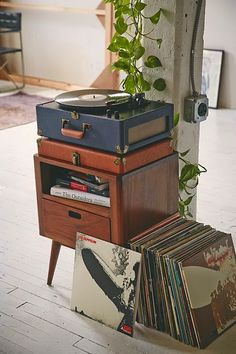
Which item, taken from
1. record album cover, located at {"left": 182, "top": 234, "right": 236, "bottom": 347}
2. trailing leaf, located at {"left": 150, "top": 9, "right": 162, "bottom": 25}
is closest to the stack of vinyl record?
record album cover, located at {"left": 182, "top": 234, "right": 236, "bottom": 347}

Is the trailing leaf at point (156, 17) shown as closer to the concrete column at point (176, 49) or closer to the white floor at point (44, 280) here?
the concrete column at point (176, 49)

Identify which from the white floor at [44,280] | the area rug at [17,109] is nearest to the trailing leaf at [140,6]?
the white floor at [44,280]

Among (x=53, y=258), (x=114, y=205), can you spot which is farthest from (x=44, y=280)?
(x=114, y=205)

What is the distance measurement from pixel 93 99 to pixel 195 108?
0.53 metres

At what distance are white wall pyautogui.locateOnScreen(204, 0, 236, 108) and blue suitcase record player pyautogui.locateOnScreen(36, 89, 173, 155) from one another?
3300 millimetres

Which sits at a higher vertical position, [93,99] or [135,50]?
[135,50]

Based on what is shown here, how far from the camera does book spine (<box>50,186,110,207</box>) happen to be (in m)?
2.25

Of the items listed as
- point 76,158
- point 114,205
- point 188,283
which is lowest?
point 188,283

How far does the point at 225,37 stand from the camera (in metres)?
5.48

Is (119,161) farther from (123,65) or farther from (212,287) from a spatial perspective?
(123,65)

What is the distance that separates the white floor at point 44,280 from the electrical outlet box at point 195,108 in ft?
2.41

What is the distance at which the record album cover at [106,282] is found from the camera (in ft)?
7.23

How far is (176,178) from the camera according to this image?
2473 millimetres

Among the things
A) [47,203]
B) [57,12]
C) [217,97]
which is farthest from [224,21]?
[47,203]
